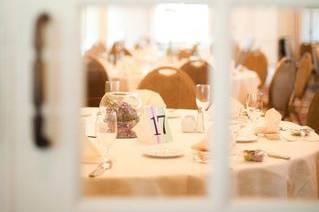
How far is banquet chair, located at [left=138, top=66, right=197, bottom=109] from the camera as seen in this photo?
326 centimetres

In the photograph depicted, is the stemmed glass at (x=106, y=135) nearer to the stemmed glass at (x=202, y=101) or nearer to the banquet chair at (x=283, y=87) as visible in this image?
the stemmed glass at (x=202, y=101)

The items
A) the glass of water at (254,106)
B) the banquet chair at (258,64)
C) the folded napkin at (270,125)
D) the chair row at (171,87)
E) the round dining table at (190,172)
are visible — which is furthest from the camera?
the banquet chair at (258,64)

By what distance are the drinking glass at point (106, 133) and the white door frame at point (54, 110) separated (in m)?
0.65

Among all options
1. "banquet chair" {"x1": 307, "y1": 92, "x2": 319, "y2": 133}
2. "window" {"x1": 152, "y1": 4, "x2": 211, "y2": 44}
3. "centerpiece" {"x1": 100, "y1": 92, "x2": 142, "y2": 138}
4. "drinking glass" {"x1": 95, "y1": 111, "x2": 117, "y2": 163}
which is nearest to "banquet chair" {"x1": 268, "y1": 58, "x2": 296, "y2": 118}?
"banquet chair" {"x1": 307, "y1": 92, "x2": 319, "y2": 133}

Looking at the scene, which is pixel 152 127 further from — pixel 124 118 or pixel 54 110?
pixel 54 110

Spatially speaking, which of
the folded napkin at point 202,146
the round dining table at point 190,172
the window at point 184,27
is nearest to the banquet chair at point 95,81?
the round dining table at point 190,172

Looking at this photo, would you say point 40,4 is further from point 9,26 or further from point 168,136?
point 168,136

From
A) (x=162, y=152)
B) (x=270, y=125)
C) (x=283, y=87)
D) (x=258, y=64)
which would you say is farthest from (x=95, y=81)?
(x=258, y=64)

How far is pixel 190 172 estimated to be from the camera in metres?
1.64

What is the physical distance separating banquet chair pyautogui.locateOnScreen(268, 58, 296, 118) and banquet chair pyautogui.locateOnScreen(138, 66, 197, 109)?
1.53 m

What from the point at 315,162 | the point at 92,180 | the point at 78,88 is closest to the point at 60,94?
the point at 78,88

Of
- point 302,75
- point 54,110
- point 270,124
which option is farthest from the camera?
point 302,75

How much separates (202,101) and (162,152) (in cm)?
A: 50

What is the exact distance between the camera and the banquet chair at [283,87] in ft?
15.2
